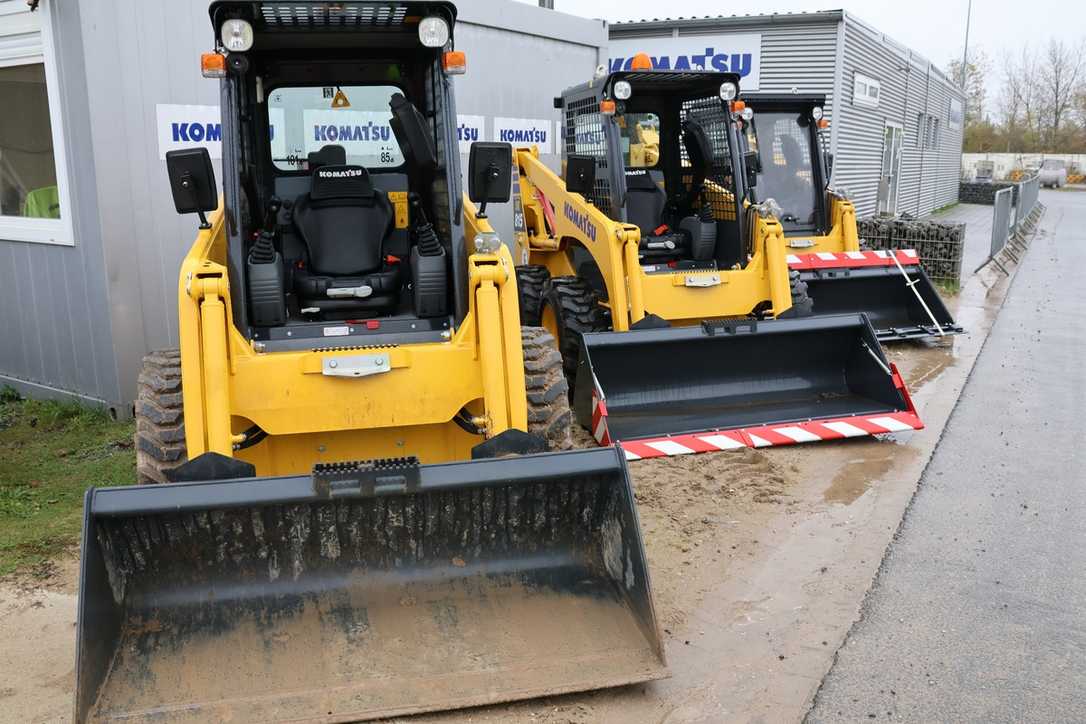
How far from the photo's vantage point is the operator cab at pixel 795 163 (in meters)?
11.3

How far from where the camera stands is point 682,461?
6527mm

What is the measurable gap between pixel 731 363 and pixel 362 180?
317 cm

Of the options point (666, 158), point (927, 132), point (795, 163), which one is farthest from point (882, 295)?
point (927, 132)

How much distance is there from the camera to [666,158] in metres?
8.80

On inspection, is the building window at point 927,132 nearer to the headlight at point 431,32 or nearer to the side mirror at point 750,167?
the side mirror at point 750,167

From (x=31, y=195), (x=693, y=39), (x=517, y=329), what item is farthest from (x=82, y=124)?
(x=693, y=39)

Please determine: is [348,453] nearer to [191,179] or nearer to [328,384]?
[328,384]

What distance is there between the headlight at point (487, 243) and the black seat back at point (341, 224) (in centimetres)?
76

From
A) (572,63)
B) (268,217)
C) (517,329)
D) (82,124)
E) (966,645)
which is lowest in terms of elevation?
(966,645)

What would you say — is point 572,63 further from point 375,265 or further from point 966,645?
point 966,645

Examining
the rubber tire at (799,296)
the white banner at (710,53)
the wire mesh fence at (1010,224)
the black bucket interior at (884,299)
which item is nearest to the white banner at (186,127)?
the rubber tire at (799,296)

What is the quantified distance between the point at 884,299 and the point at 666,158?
3.38 m

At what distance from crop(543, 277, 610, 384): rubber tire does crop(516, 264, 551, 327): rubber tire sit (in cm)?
56

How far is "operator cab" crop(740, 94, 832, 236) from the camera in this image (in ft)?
37.2
